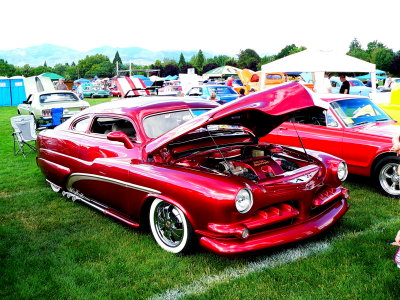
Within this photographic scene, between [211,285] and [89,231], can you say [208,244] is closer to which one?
[211,285]

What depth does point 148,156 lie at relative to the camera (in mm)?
3840

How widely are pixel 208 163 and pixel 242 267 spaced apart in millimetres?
1146

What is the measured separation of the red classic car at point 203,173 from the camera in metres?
3.15

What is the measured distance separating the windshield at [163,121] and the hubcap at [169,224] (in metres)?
0.87

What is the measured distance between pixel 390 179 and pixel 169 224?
3402mm

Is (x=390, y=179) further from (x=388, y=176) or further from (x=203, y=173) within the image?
(x=203, y=173)

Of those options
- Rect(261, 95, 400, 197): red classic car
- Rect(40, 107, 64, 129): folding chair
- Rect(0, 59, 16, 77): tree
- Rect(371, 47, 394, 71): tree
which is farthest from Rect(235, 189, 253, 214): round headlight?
Rect(0, 59, 16, 77): tree

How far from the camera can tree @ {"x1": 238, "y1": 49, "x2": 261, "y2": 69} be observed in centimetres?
9107

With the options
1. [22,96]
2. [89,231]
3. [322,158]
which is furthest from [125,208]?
[22,96]

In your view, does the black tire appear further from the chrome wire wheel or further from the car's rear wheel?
the car's rear wheel

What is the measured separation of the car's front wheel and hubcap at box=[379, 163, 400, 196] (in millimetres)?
3231

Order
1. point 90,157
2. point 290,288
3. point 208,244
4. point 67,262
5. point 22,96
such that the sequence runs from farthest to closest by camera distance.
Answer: point 22,96 < point 90,157 < point 67,262 < point 208,244 < point 290,288

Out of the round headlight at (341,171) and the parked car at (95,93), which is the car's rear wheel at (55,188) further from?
the parked car at (95,93)

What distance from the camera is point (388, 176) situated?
525 cm
